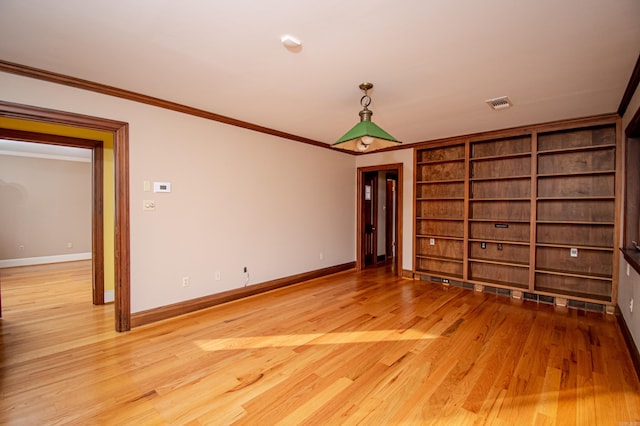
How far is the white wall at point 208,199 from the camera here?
10.4ft

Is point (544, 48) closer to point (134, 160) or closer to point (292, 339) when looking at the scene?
point (292, 339)

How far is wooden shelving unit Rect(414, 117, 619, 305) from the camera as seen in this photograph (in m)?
3.87

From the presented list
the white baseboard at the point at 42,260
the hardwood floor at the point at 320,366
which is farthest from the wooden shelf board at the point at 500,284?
the white baseboard at the point at 42,260

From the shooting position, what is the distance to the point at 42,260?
675 centimetres

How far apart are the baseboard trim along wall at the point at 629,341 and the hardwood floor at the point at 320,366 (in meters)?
0.08

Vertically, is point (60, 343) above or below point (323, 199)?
below

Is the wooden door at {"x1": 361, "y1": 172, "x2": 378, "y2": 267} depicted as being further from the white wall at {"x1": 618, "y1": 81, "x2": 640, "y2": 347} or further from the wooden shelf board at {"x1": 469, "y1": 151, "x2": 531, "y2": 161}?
the white wall at {"x1": 618, "y1": 81, "x2": 640, "y2": 347}

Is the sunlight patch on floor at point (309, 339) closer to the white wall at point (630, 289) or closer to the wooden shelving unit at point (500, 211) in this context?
the white wall at point (630, 289)

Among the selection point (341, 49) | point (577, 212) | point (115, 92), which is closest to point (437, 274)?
point (577, 212)

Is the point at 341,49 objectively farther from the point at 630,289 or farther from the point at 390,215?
the point at 390,215

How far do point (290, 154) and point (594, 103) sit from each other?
394 centimetres

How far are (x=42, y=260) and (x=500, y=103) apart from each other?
943 centimetres

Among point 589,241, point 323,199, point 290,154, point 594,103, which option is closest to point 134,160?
point 290,154

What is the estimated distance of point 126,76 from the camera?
2.69 metres
